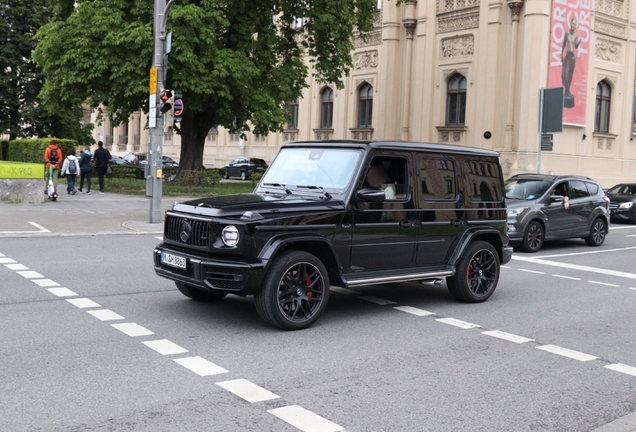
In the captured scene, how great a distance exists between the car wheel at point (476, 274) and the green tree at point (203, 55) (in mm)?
18885

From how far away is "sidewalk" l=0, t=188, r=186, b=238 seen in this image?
16.6 metres

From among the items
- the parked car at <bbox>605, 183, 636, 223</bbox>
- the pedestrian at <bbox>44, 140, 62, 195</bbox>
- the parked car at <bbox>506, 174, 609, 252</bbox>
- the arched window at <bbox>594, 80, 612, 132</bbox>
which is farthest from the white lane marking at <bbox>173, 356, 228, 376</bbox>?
the arched window at <bbox>594, 80, 612, 132</bbox>

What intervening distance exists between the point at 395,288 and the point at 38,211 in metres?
12.7

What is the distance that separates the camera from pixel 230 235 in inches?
292

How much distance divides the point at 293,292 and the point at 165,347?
141 centimetres

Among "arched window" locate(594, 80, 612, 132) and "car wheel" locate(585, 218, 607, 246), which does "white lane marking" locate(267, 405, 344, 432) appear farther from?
"arched window" locate(594, 80, 612, 132)

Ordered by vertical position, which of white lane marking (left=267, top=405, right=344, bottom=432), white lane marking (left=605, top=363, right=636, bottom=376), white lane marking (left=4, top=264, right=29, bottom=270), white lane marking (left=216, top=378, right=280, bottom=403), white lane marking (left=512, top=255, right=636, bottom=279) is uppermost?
white lane marking (left=512, top=255, right=636, bottom=279)

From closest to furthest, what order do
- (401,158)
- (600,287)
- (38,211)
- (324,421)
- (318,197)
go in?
(324,421)
(318,197)
(401,158)
(600,287)
(38,211)

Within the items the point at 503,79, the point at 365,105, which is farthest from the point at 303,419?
the point at 365,105

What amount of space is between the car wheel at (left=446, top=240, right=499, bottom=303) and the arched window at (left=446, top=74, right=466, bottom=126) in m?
31.5

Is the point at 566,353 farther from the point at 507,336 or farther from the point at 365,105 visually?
the point at 365,105

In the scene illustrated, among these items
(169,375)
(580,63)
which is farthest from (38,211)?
(580,63)

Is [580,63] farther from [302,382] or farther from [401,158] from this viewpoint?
[302,382]

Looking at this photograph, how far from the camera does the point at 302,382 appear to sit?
19.6ft
